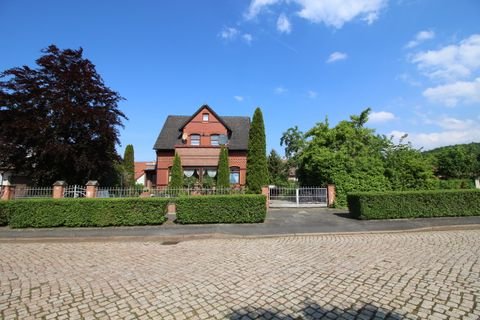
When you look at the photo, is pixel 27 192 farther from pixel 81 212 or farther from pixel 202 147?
pixel 202 147

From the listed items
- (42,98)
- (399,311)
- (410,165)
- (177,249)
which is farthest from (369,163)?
(42,98)

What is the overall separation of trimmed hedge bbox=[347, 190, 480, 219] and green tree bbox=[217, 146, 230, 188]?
523 inches

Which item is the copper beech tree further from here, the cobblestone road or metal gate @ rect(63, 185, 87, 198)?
the cobblestone road

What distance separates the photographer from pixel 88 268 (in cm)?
628

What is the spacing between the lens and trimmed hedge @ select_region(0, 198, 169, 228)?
38.9 ft

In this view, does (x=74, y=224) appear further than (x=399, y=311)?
Yes

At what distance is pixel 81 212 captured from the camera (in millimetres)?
12000

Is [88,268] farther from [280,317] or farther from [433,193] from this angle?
[433,193]

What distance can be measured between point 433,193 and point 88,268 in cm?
1422

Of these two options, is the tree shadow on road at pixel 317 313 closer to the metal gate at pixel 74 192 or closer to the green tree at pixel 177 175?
the metal gate at pixel 74 192

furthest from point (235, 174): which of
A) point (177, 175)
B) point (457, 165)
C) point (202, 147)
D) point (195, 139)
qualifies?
point (457, 165)

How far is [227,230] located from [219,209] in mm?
1701

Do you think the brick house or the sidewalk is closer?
the sidewalk

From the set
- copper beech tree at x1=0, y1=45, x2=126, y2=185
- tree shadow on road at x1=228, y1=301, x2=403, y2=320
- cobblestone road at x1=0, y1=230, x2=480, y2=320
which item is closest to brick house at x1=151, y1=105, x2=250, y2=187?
copper beech tree at x1=0, y1=45, x2=126, y2=185
